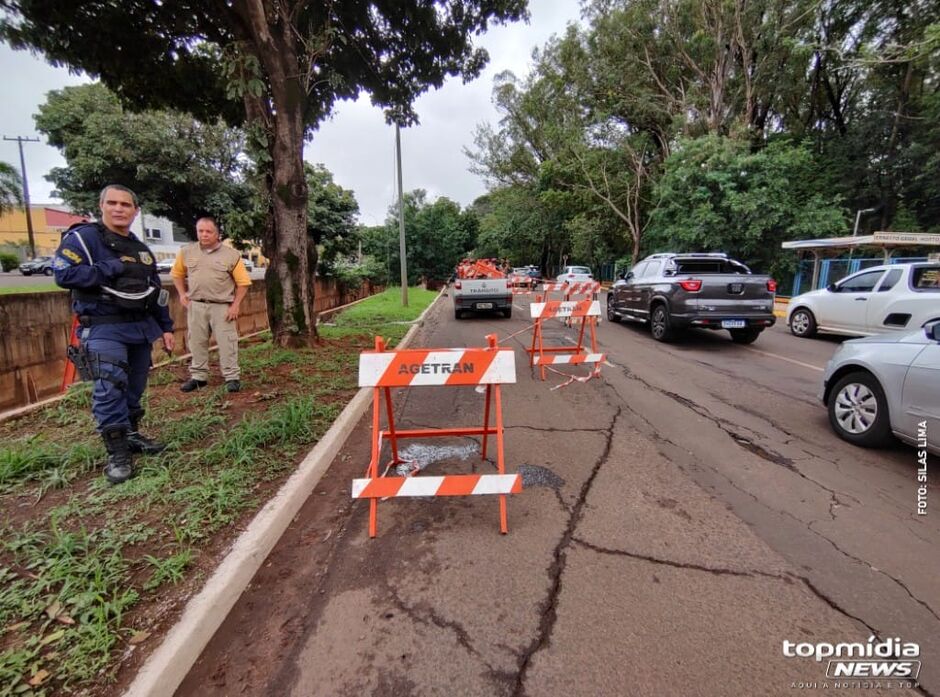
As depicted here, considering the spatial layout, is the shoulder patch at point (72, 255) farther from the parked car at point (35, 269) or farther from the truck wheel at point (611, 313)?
the parked car at point (35, 269)

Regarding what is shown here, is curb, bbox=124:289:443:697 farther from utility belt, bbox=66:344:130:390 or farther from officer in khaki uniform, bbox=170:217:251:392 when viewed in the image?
officer in khaki uniform, bbox=170:217:251:392

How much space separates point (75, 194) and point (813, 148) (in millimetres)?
37608

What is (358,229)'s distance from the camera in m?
19.8

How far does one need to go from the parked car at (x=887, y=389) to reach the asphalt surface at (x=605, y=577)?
264mm

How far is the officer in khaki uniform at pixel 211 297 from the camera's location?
5.18 metres

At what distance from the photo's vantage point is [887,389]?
378cm

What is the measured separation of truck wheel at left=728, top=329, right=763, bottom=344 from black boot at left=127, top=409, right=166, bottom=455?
32.8 feet

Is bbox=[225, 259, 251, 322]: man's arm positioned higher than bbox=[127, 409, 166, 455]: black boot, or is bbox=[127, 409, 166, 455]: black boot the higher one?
bbox=[225, 259, 251, 322]: man's arm

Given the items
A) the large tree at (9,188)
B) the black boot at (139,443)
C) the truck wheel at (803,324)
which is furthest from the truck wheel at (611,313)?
the large tree at (9,188)

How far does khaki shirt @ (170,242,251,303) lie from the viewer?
5164mm

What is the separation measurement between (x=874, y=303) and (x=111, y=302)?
1190 cm

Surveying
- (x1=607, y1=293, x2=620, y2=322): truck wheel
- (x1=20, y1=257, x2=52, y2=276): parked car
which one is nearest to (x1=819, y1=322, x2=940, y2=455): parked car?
(x1=607, y1=293, x2=620, y2=322): truck wheel

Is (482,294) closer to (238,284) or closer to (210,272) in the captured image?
(238,284)

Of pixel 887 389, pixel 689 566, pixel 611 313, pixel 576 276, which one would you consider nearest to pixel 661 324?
pixel 611 313
